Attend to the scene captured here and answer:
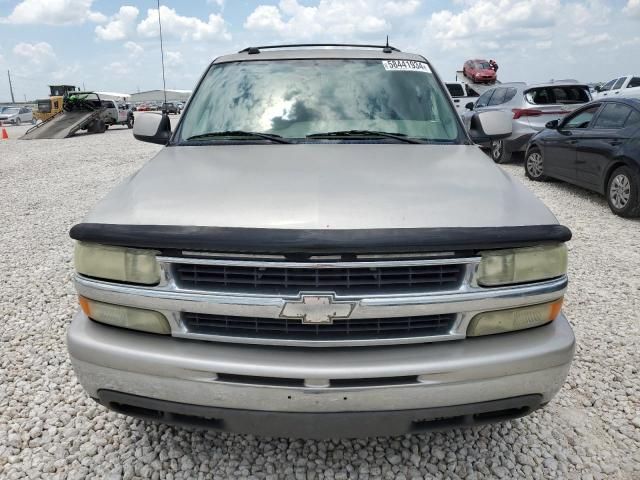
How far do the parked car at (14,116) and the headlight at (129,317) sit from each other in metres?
39.3

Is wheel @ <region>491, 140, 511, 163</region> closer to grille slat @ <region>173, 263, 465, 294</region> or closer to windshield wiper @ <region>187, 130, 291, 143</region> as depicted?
windshield wiper @ <region>187, 130, 291, 143</region>

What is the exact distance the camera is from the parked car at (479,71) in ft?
77.7

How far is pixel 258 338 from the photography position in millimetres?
1814

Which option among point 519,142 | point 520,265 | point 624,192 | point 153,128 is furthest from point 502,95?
point 520,265

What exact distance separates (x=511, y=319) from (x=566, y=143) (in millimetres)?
6937

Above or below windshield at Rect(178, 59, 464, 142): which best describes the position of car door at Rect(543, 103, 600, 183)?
below

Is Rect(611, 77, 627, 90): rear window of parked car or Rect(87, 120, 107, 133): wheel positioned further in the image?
Rect(87, 120, 107, 133): wheel

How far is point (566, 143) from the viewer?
7.79 meters

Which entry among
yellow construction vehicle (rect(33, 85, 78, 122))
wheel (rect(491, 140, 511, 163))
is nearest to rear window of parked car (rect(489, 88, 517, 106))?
wheel (rect(491, 140, 511, 163))

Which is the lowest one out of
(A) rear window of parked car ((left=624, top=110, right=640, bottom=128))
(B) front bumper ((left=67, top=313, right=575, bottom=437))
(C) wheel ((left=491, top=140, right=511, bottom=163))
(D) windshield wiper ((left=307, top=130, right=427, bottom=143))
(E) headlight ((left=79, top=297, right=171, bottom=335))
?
(C) wheel ((left=491, top=140, right=511, bottom=163))

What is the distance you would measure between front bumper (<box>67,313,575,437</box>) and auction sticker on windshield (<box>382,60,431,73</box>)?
2.05 m

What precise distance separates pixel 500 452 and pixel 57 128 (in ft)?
76.9

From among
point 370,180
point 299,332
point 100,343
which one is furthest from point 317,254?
point 100,343

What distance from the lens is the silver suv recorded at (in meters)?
1.74
